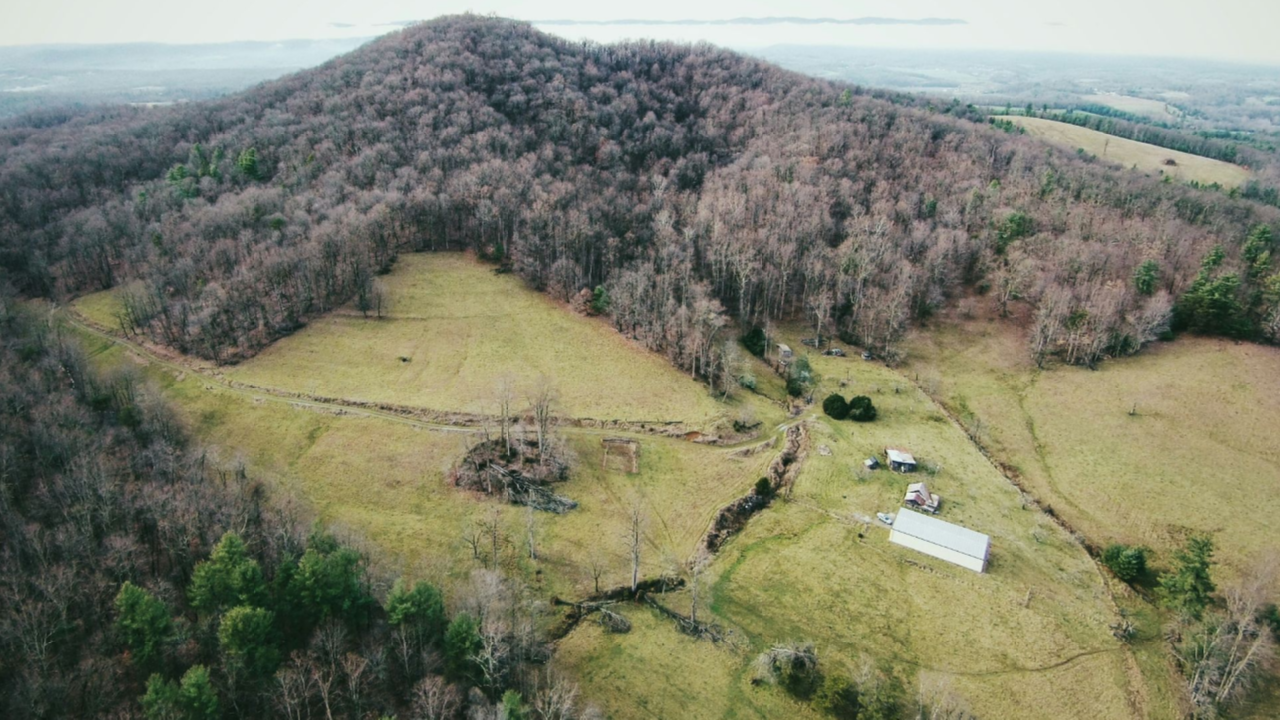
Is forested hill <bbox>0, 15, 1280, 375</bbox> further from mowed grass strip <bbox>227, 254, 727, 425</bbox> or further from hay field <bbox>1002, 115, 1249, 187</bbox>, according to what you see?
hay field <bbox>1002, 115, 1249, 187</bbox>

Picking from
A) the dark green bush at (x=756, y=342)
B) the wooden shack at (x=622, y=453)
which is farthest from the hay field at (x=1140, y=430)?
the wooden shack at (x=622, y=453)

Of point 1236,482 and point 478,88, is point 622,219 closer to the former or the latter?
point 478,88

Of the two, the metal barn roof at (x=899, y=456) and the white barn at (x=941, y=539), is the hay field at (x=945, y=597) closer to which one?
the white barn at (x=941, y=539)

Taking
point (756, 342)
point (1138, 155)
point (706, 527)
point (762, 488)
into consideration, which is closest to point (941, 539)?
point (762, 488)

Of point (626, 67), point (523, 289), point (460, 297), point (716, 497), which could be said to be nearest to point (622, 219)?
point (523, 289)

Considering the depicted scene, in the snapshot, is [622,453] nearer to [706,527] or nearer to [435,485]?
[706,527]
